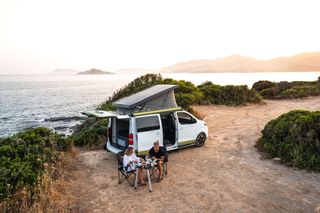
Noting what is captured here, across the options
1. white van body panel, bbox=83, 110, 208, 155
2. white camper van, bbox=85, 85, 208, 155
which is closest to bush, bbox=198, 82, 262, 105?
white van body panel, bbox=83, 110, 208, 155

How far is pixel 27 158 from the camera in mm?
9922

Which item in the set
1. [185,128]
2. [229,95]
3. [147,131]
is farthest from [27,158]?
[229,95]

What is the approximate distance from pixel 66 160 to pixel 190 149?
568cm

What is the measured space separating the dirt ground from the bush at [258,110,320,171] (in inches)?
23.5

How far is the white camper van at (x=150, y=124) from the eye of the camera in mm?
11312

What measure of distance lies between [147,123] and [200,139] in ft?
12.3

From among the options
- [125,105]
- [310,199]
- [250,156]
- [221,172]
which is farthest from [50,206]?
[250,156]

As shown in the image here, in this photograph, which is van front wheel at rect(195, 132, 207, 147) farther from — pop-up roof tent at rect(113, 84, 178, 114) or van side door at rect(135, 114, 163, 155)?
van side door at rect(135, 114, 163, 155)

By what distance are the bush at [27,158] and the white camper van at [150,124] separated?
2.26 meters

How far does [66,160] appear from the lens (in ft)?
39.0

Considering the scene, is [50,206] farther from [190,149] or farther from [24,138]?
[190,149]

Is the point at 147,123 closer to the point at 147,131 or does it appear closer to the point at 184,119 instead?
the point at 147,131

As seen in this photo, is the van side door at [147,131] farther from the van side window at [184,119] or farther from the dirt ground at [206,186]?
the van side window at [184,119]

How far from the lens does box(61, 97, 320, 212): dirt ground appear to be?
8227mm
